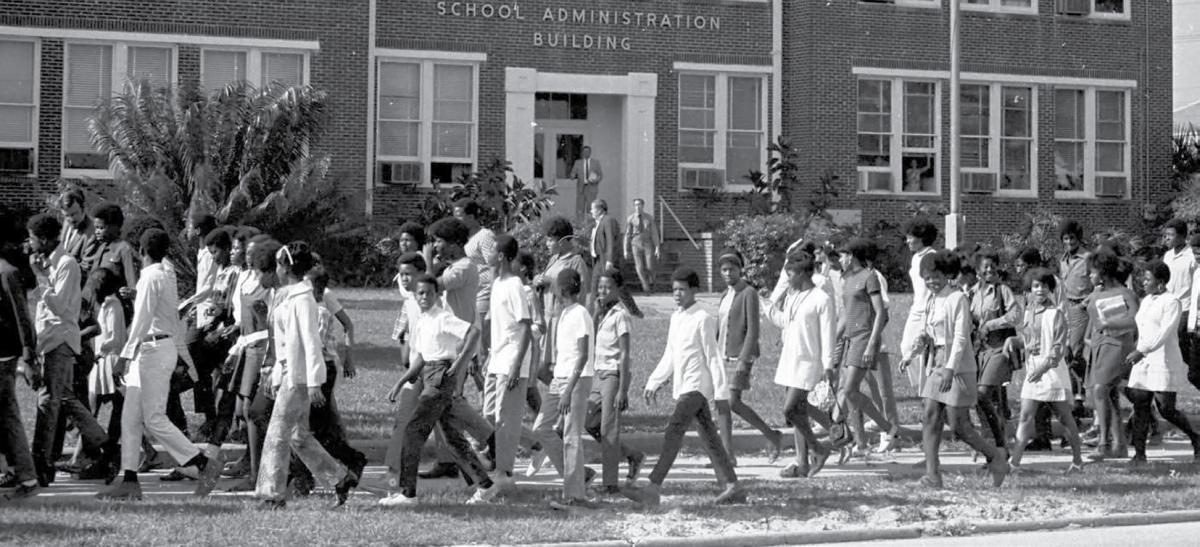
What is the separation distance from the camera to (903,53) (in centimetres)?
3038

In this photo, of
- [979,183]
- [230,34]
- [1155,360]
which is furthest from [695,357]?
[979,183]

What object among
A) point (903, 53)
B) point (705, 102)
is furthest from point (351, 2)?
point (903, 53)

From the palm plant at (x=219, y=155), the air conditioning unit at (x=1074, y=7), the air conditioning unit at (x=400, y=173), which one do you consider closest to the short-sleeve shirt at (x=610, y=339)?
the palm plant at (x=219, y=155)

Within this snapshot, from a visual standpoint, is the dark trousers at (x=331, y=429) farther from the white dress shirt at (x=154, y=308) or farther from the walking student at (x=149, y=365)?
the white dress shirt at (x=154, y=308)

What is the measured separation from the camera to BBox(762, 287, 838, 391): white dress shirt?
11.3 metres

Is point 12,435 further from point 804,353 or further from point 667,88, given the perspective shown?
point 667,88

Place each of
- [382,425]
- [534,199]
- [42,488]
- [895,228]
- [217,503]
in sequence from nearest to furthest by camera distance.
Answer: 1. [217,503]
2. [42,488]
3. [382,425]
4. [534,199]
5. [895,228]

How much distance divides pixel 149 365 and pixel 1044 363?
6433 mm

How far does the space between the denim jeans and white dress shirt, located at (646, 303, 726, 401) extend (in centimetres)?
25

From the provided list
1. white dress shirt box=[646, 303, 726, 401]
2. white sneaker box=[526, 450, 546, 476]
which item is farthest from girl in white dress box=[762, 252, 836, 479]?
white sneaker box=[526, 450, 546, 476]

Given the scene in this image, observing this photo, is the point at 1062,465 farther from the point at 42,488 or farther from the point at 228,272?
the point at 42,488

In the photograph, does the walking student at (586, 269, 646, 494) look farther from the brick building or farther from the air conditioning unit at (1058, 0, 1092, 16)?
the air conditioning unit at (1058, 0, 1092, 16)

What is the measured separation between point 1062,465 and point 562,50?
17.5 metres

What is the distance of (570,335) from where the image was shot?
9.86 metres
